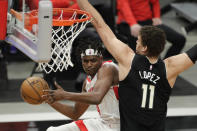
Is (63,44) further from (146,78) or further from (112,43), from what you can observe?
(146,78)

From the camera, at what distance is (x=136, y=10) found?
23.4 feet

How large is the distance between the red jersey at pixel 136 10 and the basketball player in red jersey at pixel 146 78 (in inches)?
109

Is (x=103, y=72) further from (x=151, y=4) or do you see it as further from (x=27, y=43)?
(x=151, y=4)

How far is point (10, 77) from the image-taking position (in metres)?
7.86

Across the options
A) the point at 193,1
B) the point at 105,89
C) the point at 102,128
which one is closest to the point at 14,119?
the point at 102,128

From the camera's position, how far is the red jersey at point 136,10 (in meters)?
6.91

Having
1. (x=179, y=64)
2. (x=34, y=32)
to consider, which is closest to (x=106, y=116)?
(x=179, y=64)

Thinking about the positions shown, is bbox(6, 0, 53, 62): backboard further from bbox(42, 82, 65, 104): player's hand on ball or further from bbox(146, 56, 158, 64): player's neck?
bbox(146, 56, 158, 64): player's neck

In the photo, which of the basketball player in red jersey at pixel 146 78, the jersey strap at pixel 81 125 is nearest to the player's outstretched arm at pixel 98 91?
the basketball player in red jersey at pixel 146 78

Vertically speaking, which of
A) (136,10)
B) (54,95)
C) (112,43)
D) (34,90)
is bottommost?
(34,90)

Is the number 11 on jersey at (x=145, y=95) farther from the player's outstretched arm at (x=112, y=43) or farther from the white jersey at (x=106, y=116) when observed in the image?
the white jersey at (x=106, y=116)

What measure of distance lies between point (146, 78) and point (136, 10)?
320 centimetres

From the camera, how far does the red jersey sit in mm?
6914

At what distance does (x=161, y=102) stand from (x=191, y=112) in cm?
246
